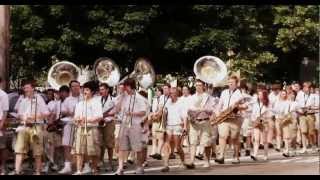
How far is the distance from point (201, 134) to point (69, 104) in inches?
110

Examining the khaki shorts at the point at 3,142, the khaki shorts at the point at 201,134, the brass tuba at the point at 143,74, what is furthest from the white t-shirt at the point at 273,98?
the khaki shorts at the point at 3,142

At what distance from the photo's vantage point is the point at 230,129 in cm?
1598

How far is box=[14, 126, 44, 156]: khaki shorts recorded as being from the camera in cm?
1339

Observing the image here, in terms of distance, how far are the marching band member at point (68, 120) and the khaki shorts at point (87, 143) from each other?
0.39m

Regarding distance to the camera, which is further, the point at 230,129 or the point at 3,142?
the point at 230,129

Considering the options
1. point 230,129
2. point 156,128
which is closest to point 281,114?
point 230,129

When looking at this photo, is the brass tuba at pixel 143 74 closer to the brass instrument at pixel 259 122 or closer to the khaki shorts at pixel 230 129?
the brass instrument at pixel 259 122

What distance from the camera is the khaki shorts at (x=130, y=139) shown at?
13766 millimetres

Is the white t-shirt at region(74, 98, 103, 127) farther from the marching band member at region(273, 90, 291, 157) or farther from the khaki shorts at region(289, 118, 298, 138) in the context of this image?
the khaki shorts at region(289, 118, 298, 138)

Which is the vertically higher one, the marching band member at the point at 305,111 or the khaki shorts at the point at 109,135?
the marching band member at the point at 305,111

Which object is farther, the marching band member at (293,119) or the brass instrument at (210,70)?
the marching band member at (293,119)

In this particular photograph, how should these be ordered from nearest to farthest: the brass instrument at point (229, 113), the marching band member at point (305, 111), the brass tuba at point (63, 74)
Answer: the brass instrument at point (229, 113)
the brass tuba at point (63, 74)
the marching band member at point (305, 111)

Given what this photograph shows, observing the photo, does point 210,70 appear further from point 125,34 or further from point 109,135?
point 125,34
